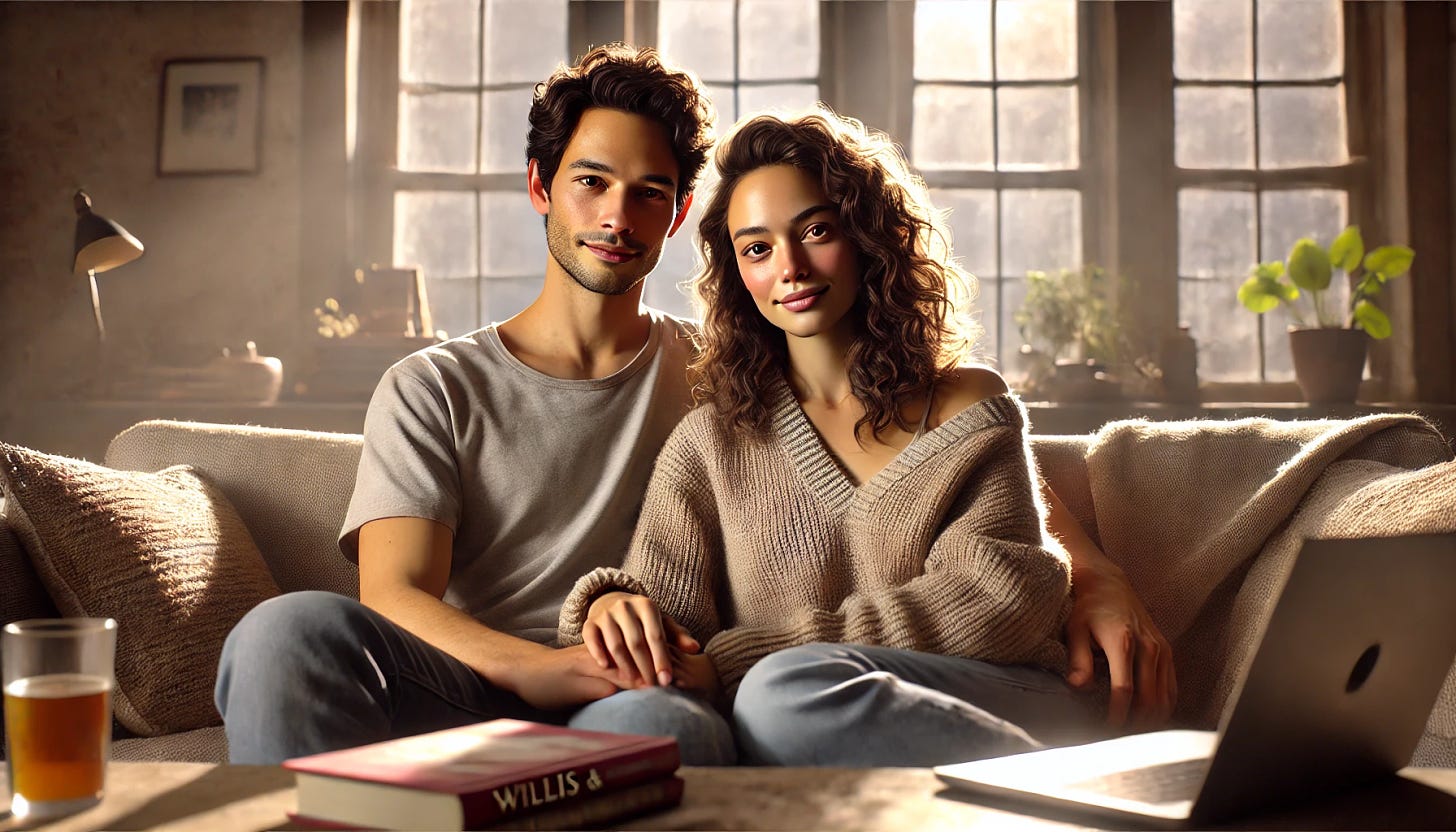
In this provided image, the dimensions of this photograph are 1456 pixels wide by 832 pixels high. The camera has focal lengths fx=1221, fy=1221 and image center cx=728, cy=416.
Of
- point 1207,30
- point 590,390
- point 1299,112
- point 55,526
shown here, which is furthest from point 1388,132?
point 55,526

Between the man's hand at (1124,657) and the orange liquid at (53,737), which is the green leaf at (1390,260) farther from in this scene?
the orange liquid at (53,737)

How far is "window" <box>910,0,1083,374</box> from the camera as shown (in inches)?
155

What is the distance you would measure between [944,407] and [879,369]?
10cm

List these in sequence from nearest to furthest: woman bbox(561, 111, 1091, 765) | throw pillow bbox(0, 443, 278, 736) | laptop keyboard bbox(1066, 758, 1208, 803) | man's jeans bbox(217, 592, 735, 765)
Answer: laptop keyboard bbox(1066, 758, 1208, 803), man's jeans bbox(217, 592, 735, 765), woman bbox(561, 111, 1091, 765), throw pillow bbox(0, 443, 278, 736)

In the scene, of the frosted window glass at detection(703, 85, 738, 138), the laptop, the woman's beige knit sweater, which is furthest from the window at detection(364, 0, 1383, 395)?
the laptop

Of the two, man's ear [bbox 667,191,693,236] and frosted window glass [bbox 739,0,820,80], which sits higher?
frosted window glass [bbox 739,0,820,80]

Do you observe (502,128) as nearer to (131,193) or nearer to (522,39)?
(522,39)

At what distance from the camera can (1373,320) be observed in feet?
11.7

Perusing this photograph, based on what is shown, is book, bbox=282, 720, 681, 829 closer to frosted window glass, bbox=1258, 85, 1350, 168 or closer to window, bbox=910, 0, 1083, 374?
window, bbox=910, 0, 1083, 374

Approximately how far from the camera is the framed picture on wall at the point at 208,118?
3852 mm

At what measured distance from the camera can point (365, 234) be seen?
156 inches

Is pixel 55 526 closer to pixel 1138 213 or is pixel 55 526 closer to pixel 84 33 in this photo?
pixel 84 33

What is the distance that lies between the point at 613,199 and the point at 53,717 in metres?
1.10

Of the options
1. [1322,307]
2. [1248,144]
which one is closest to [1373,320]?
[1322,307]
